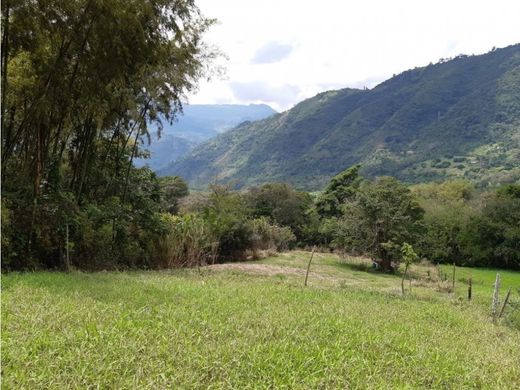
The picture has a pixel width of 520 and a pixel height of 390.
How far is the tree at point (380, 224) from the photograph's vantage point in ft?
82.3

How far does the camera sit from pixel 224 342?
18.5 feet

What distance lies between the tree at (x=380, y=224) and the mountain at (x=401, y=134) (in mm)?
57631

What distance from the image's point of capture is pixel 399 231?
25297mm

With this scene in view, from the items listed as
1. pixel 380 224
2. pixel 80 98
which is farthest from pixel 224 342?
pixel 380 224

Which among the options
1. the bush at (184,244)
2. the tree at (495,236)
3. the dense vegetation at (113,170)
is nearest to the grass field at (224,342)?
the dense vegetation at (113,170)

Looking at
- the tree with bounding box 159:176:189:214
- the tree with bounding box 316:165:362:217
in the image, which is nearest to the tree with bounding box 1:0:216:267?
the tree with bounding box 159:176:189:214

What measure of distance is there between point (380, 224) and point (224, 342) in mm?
21161

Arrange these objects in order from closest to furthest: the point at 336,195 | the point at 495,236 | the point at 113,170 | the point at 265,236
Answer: the point at 113,170
the point at 265,236
the point at 495,236
the point at 336,195

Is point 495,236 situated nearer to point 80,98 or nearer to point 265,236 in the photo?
point 265,236

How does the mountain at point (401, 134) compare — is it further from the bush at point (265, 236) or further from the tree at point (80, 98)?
the tree at point (80, 98)

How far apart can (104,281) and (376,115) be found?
457 ft

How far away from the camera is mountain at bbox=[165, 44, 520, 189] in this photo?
101 metres

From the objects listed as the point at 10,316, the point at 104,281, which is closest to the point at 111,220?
the point at 104,281

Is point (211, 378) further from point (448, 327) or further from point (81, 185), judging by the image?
point (81, 185)
